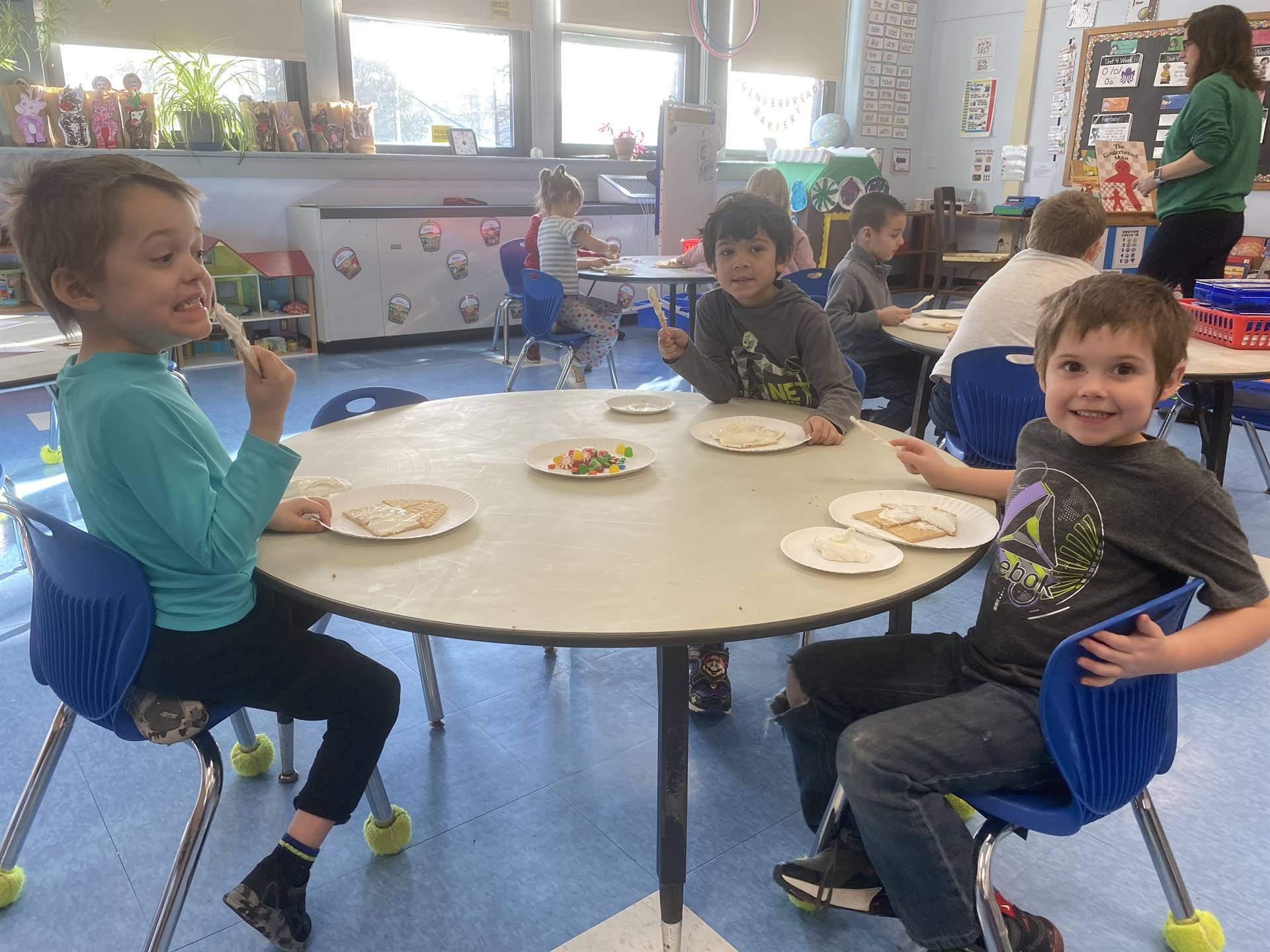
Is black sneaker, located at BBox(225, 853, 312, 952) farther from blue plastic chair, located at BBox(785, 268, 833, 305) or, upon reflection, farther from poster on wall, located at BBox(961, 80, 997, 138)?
poster on wall, located at BBox(961, 80, 997, 138)

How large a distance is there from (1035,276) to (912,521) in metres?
1.38

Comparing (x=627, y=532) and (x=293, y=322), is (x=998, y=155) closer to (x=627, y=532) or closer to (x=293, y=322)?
(x=293, y=322)

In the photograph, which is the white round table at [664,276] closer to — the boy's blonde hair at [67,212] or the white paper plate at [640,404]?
the white paper plate at [640,404]

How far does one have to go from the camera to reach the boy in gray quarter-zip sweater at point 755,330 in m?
1.83

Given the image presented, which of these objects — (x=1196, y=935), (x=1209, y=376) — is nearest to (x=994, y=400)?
(x=1209, y=376)

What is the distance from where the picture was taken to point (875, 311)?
284 cm

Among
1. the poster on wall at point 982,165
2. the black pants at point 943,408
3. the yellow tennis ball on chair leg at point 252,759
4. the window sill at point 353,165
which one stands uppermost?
the poster on wall at point 982,165

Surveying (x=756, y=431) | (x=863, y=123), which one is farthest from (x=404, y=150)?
(x=756, y=431)

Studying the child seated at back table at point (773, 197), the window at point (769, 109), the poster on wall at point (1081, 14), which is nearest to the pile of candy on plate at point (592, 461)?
the child seated at back table at point (773, 197)

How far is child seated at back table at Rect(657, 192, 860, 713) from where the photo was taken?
6.02 ft

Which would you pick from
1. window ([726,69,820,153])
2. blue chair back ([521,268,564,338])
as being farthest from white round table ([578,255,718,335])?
window ([726,69,820,153])

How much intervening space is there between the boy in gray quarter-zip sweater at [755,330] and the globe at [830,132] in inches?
248

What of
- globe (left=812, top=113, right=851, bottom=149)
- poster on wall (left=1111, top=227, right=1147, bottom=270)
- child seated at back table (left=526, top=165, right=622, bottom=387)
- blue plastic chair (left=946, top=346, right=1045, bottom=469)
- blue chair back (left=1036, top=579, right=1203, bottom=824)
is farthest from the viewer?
globe (left=812, top=113, right=851, bottom=149)

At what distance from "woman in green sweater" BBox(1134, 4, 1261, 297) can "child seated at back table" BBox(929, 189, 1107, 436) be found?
131 centimetres
